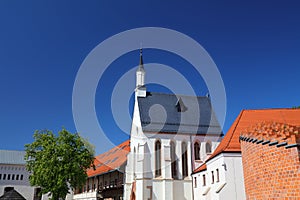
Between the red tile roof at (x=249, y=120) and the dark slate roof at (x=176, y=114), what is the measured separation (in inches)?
431

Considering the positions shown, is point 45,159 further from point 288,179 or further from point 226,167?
point 288,179

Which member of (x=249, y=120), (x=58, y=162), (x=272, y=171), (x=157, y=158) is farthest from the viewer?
(x=157, y=158)

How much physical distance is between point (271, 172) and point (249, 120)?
13.1m

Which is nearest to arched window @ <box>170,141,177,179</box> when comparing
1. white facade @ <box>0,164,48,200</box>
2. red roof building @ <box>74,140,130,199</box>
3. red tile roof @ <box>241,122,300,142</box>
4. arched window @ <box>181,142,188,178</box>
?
arched window @ <box>181,142,188,178</box>

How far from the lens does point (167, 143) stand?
31.5 meters

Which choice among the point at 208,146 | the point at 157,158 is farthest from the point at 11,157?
the point at 208,146

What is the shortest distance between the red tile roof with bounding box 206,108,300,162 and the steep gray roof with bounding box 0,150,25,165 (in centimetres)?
3977

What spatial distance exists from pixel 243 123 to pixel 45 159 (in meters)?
18.8

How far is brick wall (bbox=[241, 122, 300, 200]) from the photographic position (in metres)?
8.52

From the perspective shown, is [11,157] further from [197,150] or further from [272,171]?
[272,171]

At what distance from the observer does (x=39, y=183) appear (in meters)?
26.6

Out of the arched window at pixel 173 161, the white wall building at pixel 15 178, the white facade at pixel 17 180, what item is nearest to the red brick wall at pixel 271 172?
the arched window at pixel 173 161

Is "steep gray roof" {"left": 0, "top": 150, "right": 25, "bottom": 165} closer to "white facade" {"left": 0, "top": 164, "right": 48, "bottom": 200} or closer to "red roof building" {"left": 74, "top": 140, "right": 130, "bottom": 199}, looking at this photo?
"white facade" {"left": 0, "top": 164, "right": 48, "bottom": 200}

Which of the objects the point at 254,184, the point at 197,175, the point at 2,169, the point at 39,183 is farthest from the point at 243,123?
the point at 2,169
